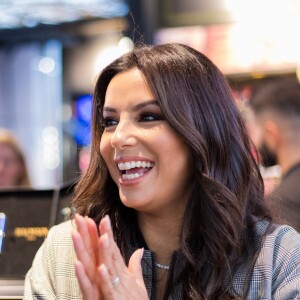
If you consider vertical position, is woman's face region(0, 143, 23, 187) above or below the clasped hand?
below

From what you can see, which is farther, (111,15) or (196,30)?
(111,15)

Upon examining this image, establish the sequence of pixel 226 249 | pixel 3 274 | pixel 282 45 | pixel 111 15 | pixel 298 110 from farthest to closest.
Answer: pixel 111 15
pixel 282 45
pixel 298 110
pixel 3 274
pixel 226 249

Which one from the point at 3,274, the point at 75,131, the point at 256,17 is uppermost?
the point at 256,17

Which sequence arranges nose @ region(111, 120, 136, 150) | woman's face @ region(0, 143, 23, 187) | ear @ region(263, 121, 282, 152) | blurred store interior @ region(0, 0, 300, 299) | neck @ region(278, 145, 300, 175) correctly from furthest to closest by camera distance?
blurred store interior @ region(0, 0, 300, 299) → woman's face @ region(0, 143, 23, 187) → ear @ region(263, 121, 282, 152) → neck @ region(278, 145, 300, 175) → nose @ region(111, 120, 136, 150)

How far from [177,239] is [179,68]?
46cm

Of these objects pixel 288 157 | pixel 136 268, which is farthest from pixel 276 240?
pixel 288 157

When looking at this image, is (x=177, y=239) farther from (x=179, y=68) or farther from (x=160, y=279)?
(x=179, y=68)

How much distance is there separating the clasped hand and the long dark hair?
0.74 ft

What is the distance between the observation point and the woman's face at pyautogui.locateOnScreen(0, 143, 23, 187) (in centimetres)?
380

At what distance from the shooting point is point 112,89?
180 cm

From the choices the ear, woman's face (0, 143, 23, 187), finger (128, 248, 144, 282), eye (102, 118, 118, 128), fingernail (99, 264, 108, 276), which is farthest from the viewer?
woman's face (0, 143, 23, 187)

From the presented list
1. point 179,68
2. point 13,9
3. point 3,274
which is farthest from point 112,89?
point 13,9

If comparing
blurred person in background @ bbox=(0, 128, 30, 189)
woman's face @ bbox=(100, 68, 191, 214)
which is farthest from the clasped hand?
blurred person in background @ bbox=(0, 128, 30, 189)

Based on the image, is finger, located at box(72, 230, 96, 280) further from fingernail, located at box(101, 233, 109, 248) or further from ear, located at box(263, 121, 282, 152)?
ear, located at box(263, 121, 282, 152)
